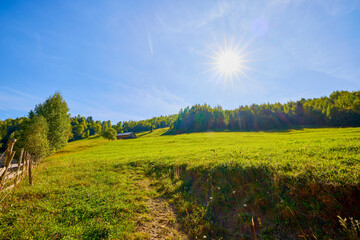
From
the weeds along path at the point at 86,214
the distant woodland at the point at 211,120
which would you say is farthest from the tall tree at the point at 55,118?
the weeds along path at the point at 86,214

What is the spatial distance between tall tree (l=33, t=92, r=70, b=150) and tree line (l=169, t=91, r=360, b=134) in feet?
273

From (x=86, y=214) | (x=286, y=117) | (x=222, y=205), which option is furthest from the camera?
(x=286, y=117)

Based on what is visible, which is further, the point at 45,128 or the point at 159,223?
the point at 45,128

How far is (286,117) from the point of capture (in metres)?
102

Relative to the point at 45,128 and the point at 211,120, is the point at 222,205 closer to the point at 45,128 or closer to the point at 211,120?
the point at 45,128

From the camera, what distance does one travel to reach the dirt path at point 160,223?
20.7 feet

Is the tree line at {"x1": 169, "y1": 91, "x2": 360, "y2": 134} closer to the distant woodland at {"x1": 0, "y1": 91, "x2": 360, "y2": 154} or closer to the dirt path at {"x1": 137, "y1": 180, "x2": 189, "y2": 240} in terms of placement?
the distant woodland at {"x1": 0, "y1": 91, "x2": 360, "y2": 154}

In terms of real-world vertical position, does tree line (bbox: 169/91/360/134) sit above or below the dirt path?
above

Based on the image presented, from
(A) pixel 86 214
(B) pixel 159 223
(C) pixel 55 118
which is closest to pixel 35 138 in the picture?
(C) pixel 55 118

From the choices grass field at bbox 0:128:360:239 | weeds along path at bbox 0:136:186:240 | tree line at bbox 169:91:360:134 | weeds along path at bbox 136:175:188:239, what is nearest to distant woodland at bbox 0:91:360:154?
tree line at bbox 169:91:360:134

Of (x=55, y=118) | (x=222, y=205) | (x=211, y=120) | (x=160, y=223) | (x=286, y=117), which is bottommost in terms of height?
(x=160, y=223)

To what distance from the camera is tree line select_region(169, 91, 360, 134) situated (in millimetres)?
78875

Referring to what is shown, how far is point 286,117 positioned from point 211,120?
176 feet

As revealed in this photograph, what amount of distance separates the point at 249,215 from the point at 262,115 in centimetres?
11167
